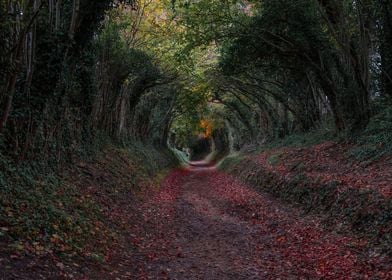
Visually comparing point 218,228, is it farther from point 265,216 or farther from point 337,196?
point 337,196

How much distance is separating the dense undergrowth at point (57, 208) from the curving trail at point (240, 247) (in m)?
0.83

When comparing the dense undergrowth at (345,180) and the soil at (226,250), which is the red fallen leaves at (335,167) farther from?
the soil at (226,250)

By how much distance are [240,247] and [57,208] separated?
418cm

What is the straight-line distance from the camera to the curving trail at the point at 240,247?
304 inches

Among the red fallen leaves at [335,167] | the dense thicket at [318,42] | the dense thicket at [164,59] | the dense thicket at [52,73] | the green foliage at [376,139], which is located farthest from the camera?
the dense thicket at [318,42]

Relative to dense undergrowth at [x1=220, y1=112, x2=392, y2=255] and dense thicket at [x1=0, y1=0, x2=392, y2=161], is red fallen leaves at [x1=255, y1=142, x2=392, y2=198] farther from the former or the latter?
dense thicket at [x1=0, y1=0, x2=392, y2=161]

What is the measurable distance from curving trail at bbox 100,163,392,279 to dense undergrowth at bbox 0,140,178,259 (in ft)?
2.73

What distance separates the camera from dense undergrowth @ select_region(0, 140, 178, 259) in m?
7.01

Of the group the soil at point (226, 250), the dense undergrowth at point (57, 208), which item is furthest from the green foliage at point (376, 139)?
the dense undergrowth at point (57, 208)

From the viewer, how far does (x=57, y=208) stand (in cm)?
900

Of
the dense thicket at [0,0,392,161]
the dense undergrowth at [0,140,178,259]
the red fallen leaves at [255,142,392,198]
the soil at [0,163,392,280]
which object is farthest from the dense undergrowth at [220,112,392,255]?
the dense undergrowth at [0,140,178,259]

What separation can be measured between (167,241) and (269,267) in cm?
304

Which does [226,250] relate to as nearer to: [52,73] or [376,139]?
[52,73]

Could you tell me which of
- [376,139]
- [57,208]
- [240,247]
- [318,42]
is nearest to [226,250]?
[240,247]
